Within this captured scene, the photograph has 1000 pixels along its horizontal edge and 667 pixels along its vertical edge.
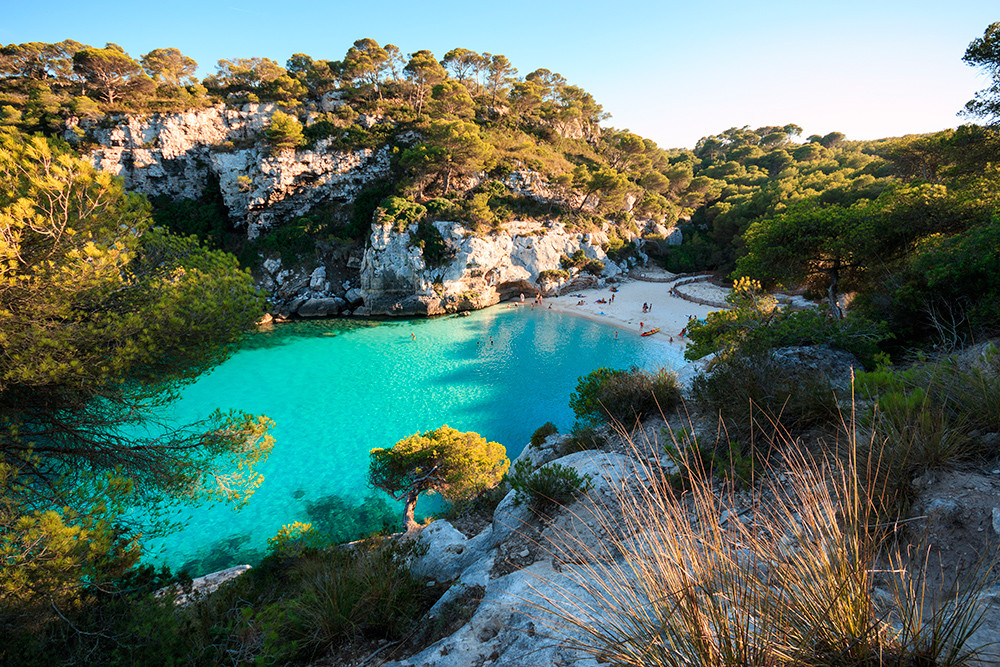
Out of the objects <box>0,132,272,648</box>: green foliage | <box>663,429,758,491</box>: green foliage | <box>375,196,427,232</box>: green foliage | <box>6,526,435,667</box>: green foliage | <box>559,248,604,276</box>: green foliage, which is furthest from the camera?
<box>559,248,604,276</box>: green foliage

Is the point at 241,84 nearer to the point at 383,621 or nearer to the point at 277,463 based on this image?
the point at 277,463

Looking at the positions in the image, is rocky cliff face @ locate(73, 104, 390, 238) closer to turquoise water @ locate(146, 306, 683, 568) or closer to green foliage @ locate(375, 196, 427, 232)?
green foliage @ locate(375, 196, 427, 232)

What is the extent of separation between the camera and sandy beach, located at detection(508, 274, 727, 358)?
24656mm

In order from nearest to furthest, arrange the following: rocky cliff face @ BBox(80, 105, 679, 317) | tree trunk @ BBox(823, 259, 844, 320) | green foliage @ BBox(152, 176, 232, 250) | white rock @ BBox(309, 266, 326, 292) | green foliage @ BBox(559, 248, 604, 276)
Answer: tree trunk @ BBox(823, 259, 844, 320)
rocky cliff face @ BBox(80, 105, 679, 317)
white rock @ BBox(309, 266, 326, 292)
green foliage @ BBox(152, 176, 232, 250)
green foliage @ BBox(559, 248, 604, 276)

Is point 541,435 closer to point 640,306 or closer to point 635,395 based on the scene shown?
point 635,395

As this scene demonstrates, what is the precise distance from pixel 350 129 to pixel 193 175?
14.4 m

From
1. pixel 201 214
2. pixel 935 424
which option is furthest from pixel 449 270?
pixel 935 424

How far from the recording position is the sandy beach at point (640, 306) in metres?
24.7

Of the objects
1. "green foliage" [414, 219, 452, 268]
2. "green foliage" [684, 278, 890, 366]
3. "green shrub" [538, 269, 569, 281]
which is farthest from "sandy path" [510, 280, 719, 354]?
"green foliage" [684, 278, 890, 366]

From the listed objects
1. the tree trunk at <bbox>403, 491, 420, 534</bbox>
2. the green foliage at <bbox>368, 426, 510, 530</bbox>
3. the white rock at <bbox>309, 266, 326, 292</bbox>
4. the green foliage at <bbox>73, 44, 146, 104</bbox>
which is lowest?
the tree trunk at <bbox>403, 491, 420, 534</bbox>

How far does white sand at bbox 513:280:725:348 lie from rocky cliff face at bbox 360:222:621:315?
347cm

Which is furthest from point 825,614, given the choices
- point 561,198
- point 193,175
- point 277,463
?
point 193,175

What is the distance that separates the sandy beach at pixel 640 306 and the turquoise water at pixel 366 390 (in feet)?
5.34

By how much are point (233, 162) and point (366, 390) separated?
86.7 ft
